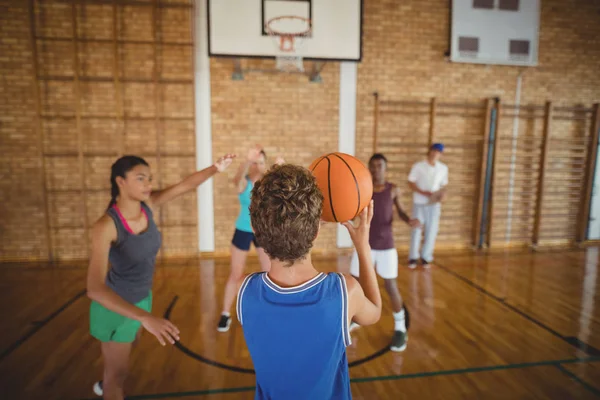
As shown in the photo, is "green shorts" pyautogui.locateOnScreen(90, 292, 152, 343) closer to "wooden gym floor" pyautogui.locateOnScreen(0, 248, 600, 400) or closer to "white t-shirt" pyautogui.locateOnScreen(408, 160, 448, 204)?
"wooden gym floor" pyautogui.locateOnScreen(0, 248, 600, 400)

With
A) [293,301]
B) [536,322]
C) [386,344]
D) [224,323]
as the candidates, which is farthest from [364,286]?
[536,322]

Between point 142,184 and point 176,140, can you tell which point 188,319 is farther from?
point 176,140

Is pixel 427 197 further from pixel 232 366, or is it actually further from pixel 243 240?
pixel 232 366

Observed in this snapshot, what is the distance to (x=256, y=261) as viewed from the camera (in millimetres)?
5695

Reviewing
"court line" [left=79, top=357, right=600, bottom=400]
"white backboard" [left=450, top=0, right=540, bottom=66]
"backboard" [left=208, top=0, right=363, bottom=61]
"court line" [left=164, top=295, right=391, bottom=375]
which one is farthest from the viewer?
"white backboard" [left=450, top=0, right=540, bottom=66]

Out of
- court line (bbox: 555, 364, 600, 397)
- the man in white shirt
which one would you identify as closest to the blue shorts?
court line (bbox: 555, 364, 600, 397)

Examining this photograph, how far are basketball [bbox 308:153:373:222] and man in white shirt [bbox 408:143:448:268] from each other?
4.03m

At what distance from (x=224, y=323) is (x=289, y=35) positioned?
12.9ft

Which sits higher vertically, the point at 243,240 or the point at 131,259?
the point at 131,259

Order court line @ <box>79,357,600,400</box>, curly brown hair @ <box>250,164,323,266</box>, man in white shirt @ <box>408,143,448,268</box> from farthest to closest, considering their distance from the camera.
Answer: man in white shirt @ <box>408,143,448,268</box>
court line @ <box>79,357,600,400</box>
curly brown hair @ <box>250,164,323,266</box>

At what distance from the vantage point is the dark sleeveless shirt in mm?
2965

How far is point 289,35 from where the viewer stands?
4922mm

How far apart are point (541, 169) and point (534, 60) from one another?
6.43 feet

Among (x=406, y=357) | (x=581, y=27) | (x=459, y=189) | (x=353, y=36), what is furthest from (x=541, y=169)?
(x=406, y=357)
